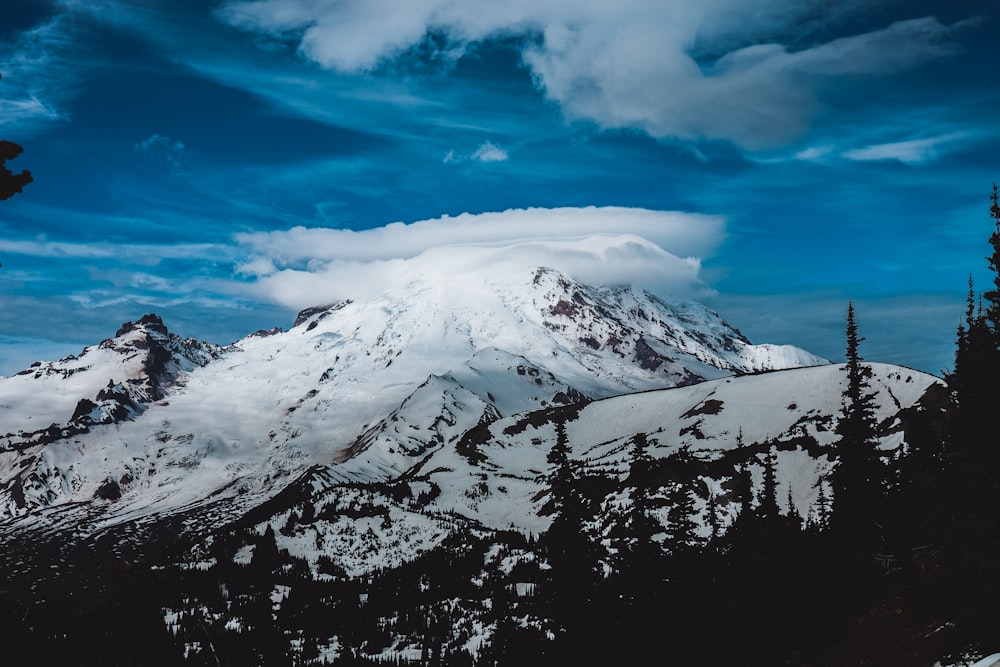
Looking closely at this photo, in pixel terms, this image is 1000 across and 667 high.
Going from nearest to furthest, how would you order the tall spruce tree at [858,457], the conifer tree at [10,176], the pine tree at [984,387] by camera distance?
the conifer tree at [10,176], the pine tree at [984,387], the tall spruce tree at [858,457]

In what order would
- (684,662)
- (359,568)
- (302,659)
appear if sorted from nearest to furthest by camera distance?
1. (684,662)
2. (302,659)
3. (359,568)

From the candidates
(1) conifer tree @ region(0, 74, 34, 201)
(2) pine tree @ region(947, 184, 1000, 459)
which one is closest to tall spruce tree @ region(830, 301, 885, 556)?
(2) pine tree @ region(947, 184, 1000, 459)

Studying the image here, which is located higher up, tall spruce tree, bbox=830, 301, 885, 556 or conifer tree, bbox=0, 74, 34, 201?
conifer tree, bbox=0, 74, 34, 201

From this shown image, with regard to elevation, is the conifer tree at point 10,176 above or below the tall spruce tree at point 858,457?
above

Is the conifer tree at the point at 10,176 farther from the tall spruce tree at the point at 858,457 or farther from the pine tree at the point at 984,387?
the tall spruce tree at the point at 858,457

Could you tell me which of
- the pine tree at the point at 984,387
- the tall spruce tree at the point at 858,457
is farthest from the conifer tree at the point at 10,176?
the tall spruce tree at the point at 858,457

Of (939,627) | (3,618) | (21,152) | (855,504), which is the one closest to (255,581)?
(3,618)

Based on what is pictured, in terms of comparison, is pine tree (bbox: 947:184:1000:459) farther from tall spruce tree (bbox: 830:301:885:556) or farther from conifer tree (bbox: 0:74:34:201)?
conifer tree (bbox: 0:74:34:201)

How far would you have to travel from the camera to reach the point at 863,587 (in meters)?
60.1

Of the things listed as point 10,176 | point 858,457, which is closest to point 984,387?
point 858,457

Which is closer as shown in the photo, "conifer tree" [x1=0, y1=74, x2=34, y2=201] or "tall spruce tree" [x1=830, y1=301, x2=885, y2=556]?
"conifer tree" [x1=0, y1=74, x2=34, y2=201]

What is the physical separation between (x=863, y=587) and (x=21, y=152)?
210 ft

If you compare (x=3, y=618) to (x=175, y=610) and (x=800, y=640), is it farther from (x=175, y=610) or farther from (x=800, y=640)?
(x=175, y=610)

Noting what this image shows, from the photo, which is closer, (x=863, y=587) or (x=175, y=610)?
(x=863, y=587)
